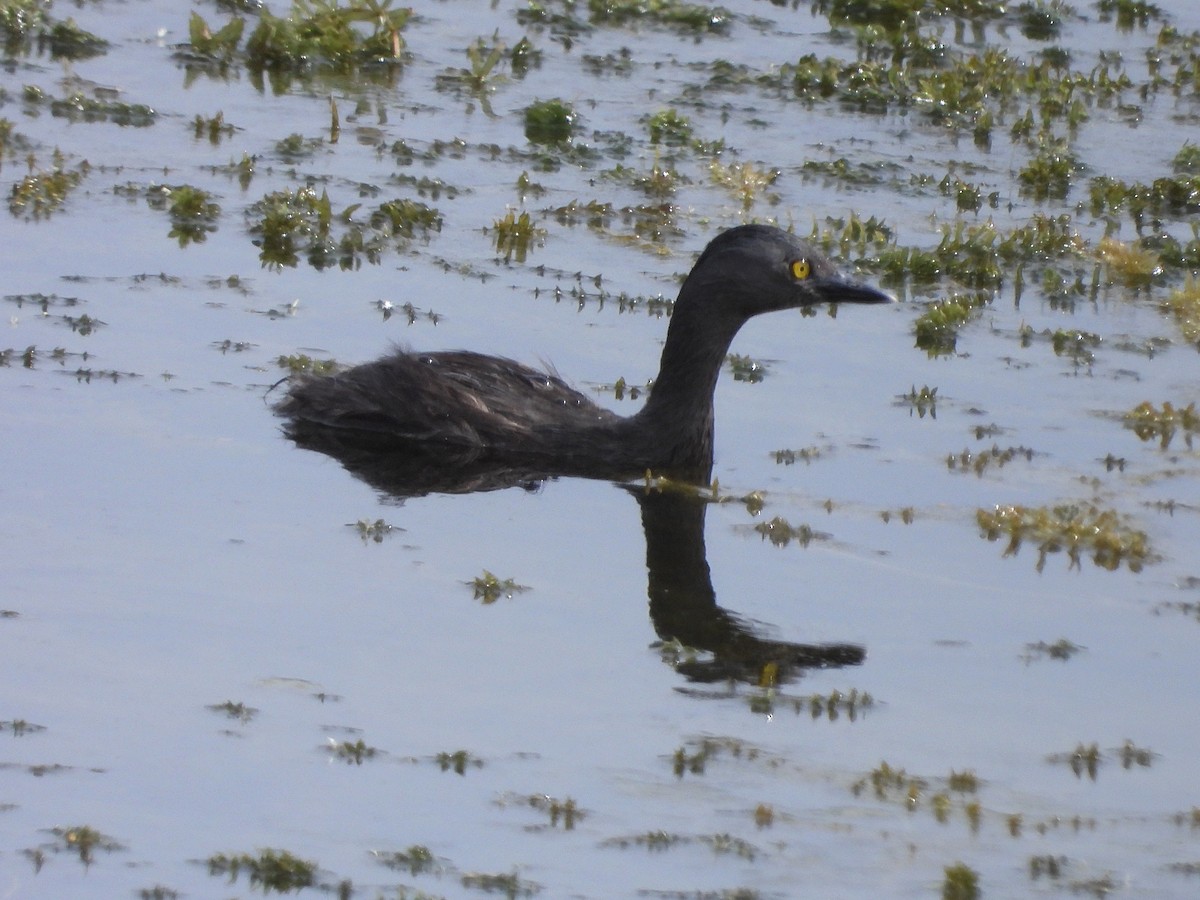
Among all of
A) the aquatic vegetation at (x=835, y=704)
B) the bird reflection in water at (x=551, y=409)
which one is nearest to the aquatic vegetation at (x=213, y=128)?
the bird reflection in water at (x=551, y=409)

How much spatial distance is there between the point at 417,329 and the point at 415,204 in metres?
1.97

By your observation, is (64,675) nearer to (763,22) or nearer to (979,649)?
(979,649)

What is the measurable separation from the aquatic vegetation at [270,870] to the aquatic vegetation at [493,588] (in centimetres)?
215

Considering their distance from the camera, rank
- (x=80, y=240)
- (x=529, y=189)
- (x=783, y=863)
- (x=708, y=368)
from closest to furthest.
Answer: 1. (x=783, y=863)
2. (x=708, y=368)
3. (x=80, y=240)
4. (x=529, y=189)

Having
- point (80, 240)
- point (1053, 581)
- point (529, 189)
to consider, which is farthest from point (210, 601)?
point (529, 189)

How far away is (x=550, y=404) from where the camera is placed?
10.1 m

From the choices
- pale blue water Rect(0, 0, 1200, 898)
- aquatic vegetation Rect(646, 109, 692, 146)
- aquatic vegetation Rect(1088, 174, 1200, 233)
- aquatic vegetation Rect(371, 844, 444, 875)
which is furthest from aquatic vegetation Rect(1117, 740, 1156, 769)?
aquatic vegetation Rect(646, 109, 692, 146)

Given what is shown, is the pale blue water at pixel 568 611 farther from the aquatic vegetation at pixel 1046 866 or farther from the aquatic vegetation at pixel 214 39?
the aquatic vegetation at pixel 214 39

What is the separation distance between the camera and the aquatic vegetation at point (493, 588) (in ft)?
26.3

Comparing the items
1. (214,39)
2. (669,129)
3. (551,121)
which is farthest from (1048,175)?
(214,39)

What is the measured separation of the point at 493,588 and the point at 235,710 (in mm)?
1478

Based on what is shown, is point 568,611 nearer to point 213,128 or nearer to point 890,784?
point 890,784

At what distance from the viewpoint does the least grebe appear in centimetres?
1002

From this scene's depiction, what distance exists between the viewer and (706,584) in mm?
8531
